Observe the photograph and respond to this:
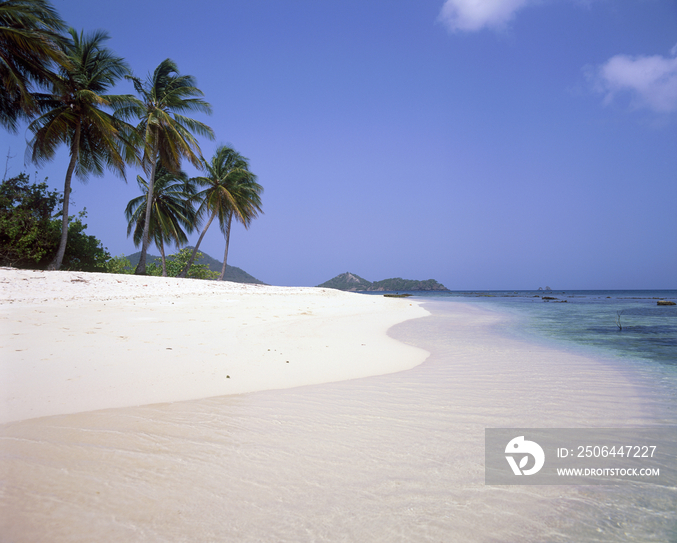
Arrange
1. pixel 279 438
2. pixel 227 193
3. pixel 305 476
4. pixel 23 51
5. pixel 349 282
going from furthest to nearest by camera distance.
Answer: pixel 349 282 → pixel 227 193 → pixel 23 51 → pixel 279 438 → pixel 305 476

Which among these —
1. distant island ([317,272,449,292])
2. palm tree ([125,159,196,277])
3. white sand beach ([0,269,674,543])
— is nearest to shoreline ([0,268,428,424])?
white sand beach ([0,269,674,543])

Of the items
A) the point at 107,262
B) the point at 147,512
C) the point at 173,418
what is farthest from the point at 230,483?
the point at 107,262

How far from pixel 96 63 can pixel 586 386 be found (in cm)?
2220

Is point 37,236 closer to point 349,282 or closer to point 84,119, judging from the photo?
point 84,119

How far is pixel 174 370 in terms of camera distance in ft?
12.2

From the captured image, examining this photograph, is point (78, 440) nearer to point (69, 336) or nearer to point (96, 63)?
point (69, 336)

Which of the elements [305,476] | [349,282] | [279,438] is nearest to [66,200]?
[279,438]

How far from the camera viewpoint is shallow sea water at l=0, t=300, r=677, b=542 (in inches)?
57.0

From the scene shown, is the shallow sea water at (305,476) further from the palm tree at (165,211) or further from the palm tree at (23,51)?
the palm tree at (165,211)

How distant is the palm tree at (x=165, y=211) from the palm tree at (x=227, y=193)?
1.23 metres

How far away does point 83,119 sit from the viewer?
15.1 m

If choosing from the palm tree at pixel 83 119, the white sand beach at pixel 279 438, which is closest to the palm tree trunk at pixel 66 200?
the palm tree at pixel 83 119

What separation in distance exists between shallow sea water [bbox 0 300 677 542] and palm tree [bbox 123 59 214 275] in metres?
18.2

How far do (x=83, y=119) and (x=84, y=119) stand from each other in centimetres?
9
